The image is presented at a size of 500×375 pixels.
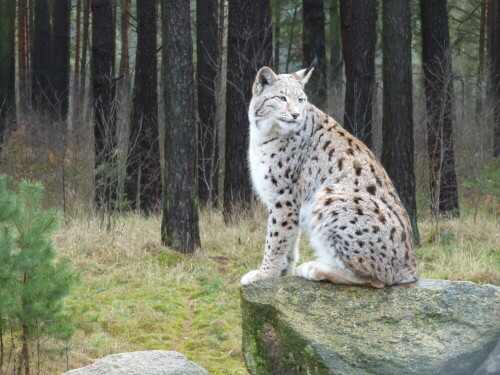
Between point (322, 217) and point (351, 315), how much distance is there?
2.82ft

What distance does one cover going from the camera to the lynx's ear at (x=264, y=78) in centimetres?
682

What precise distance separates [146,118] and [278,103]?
9.39 meters

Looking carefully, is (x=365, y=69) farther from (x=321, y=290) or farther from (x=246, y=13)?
(x=321, y=290)

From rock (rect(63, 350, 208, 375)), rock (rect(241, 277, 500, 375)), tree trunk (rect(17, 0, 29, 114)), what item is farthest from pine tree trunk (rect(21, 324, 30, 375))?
tree trunk (rect(17, 0, 29, 114))

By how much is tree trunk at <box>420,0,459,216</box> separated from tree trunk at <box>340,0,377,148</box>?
120 cm

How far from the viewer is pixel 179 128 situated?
1059 centimetres

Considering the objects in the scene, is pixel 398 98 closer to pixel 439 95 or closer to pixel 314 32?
pixel 439 95

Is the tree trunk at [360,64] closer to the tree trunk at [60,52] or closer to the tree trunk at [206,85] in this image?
the tree trunk at [206,85]

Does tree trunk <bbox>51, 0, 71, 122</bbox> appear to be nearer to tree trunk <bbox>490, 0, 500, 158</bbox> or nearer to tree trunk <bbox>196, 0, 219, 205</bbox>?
tree trunk <bbox>196, 0, 219, 205</bbox>

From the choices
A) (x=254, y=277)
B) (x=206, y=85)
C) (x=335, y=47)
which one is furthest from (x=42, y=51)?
(x=254, y=277)

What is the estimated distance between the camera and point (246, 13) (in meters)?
13.8

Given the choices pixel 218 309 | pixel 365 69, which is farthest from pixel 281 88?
pixel 365 69

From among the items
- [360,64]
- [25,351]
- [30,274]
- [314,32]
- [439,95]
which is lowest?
[25,351]

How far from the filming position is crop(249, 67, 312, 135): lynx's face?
653 centimetres
